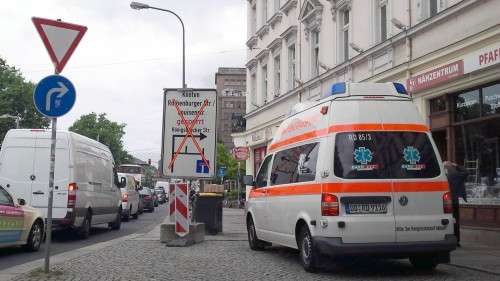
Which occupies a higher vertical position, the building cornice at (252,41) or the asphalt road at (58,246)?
the building cornice at (252,41)

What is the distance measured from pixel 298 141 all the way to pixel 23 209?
5.78m

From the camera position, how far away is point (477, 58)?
12898 millimetres

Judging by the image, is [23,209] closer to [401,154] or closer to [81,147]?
[81,147]

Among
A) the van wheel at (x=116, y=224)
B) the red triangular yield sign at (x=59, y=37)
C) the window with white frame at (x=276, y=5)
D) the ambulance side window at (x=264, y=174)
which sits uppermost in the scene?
the window with white frame at (x=276, y=5)

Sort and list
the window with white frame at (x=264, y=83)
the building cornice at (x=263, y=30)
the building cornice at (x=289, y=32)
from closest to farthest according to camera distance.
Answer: the building cornice at (x=289, y=32), the building cornice at (x=263, y=30), the window with white frame at (x=264, y=83)

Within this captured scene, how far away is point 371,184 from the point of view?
27.8 ft

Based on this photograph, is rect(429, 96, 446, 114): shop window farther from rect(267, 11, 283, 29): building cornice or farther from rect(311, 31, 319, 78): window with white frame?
rect(267, 11, 283, 29): building cornice

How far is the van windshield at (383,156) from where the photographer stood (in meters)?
8.55

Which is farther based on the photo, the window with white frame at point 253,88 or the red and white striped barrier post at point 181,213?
the window with white frame at point 253,88

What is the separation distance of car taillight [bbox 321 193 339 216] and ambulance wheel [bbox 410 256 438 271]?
1.67 metres

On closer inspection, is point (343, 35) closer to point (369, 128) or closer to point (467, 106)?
point (467, 106)

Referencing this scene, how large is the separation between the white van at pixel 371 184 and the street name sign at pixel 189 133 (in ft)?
17.4

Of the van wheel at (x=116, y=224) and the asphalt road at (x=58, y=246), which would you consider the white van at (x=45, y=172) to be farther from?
the van wheel at (x=116, y=224)

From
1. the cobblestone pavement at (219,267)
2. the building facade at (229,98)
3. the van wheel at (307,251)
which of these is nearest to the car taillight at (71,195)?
the cobblestone pavement at (219,267)
